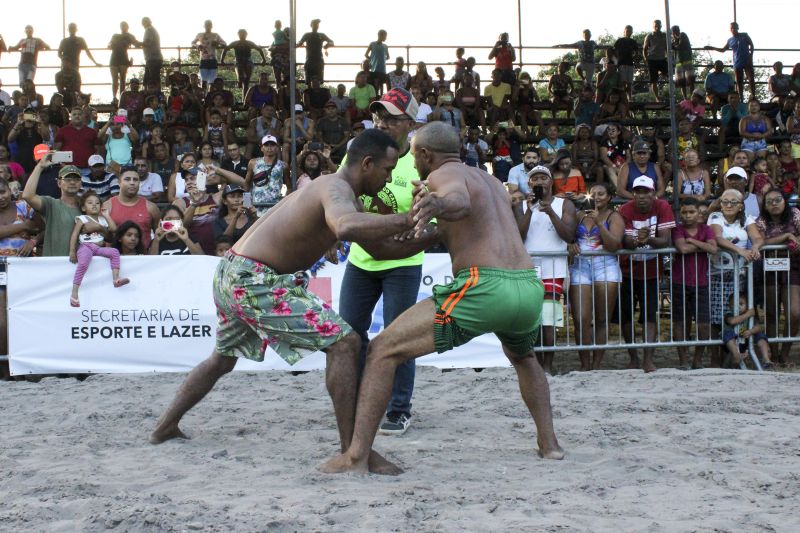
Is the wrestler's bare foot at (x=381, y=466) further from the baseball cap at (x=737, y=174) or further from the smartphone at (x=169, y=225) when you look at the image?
the baseball cap at (x=737, y=174)

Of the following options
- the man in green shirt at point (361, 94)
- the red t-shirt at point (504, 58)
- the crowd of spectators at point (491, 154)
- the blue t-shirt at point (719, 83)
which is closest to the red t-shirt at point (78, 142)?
the crowd of spectators at point (491, 154)

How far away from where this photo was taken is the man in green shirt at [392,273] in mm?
5559

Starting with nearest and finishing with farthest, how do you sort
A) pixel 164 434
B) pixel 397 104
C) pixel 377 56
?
pixel 164 434 < pixel 397 104 < pixel 377 56

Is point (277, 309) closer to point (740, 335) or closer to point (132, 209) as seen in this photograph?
point (132, 209)

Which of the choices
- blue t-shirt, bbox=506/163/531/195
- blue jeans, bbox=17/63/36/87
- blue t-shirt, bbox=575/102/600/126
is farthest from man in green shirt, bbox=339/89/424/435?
blue jeans, bbox=17/63/36/87

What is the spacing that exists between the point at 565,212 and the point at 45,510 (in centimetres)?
587

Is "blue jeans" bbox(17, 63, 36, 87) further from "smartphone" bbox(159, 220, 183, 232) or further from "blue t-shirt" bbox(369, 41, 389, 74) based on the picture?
"smartphone" bbox(159, 220, 183, 232)

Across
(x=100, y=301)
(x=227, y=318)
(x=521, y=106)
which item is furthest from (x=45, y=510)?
(x=521, y=106)

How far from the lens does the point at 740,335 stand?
29.3 ft

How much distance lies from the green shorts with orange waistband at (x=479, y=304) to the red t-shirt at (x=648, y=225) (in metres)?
4.54

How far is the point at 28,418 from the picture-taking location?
6.11 m

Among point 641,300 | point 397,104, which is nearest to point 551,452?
point 397,104

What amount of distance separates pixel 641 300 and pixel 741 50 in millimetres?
9622

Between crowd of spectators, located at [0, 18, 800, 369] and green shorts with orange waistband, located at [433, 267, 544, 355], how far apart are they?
13.3ft
